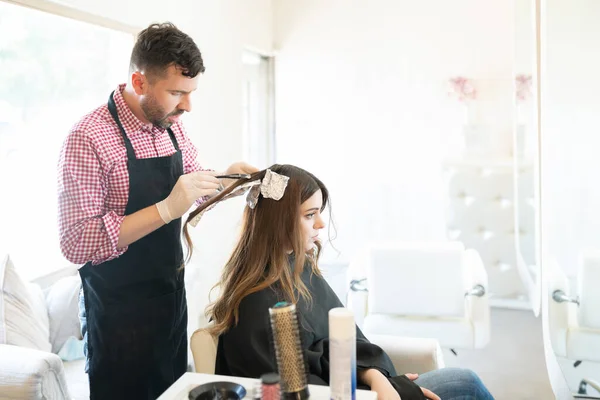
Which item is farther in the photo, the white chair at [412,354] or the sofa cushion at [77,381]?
the sofa cushion at [77,381]

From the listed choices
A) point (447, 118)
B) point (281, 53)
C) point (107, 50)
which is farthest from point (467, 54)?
point (107, 50)

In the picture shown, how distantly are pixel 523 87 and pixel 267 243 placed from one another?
2.51 m

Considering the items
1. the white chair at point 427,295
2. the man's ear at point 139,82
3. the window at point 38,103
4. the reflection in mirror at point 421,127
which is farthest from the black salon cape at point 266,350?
the reflection in mirror at point 421,127

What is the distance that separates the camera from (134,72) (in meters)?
1.76

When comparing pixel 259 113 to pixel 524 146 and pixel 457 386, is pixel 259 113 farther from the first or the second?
pixel 457 386

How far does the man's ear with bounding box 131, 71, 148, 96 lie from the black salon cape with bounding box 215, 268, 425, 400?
2.21 ft

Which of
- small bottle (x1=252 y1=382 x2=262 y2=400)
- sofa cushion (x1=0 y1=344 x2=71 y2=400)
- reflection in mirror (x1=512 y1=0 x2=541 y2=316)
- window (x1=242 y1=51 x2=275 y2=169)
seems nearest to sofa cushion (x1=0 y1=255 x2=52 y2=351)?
sofa cushion (x1=0 y1=344 x2=71 y2=400)

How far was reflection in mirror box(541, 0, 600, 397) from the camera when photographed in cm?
213

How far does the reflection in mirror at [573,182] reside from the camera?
2.13 meters

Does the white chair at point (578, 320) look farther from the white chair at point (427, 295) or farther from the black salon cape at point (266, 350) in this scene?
the black salon cape at point (266, 350)

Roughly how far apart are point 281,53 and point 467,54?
1.35m

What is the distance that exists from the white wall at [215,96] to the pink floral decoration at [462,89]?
4.59ft

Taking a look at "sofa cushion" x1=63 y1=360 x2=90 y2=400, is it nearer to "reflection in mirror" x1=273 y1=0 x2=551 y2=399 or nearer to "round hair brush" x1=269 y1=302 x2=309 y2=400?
"round hair brush" x1=269 y1=302 x2=309 y2=400

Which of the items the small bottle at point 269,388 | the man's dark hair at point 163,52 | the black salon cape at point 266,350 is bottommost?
the black salon cape at point 266,350
